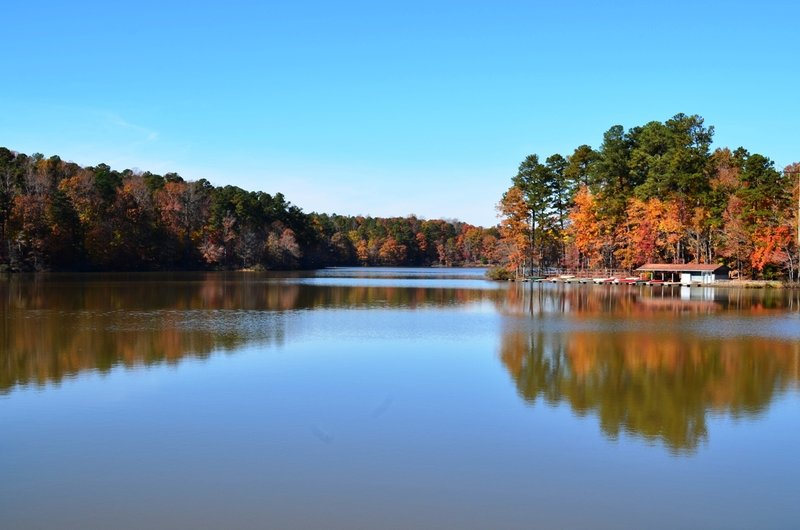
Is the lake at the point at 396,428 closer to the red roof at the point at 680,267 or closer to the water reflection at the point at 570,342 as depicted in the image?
the water reflection at the point at 570,342

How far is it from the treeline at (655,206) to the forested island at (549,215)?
12cm

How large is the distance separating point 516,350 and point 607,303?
18.2m

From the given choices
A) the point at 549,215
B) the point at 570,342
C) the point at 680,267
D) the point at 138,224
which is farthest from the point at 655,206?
the point at 138,224

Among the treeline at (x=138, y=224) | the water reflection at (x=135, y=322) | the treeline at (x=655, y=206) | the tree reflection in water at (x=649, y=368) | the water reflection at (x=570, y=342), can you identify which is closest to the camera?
the tree reflection in water at (x=649, y=368)

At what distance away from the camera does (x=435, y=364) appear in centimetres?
1620

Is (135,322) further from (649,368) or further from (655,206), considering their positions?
(655,206)

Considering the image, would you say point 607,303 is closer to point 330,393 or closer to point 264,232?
point 330,393

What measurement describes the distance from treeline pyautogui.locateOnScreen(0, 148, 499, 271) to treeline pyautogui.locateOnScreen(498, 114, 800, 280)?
18.3m

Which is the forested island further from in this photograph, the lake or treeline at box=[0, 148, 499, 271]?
the lake

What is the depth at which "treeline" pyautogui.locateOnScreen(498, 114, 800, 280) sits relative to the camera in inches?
1896

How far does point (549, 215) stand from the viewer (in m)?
61.6

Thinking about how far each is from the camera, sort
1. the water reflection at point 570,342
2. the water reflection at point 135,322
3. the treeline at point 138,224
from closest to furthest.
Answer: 1. the water reflection at point 570,342
2. the water reflection at point 135,322
3. the treeline at point 138,224

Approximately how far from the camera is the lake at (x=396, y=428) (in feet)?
24.2

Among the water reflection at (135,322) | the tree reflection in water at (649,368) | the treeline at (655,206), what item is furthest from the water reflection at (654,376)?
the treeline at (655,206)
